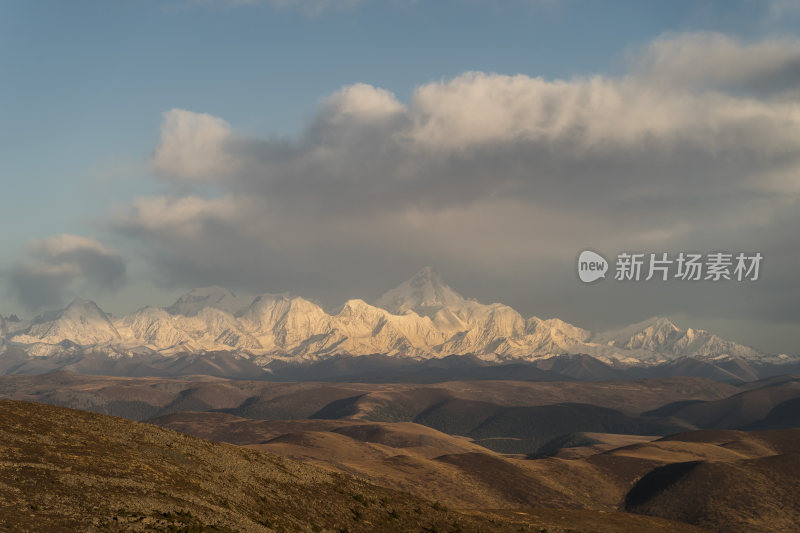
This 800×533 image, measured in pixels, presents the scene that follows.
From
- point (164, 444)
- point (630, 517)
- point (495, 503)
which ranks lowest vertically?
point (495, 503)

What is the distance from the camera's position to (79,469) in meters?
61.9

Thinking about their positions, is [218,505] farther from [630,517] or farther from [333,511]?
[630,517]

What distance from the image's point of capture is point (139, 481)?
62.6 m

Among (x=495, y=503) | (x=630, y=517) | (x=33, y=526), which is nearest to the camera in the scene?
(x=33, y=526)

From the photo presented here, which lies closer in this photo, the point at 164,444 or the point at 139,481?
the point at 139,481

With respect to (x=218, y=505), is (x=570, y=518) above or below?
below

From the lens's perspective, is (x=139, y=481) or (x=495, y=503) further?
(x=495, y=503)

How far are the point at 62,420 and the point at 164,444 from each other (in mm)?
11987

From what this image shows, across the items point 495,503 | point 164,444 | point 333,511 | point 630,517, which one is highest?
point 164,444

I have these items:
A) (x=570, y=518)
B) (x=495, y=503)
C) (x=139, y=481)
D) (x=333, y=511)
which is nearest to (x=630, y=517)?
(x=570, y=518)

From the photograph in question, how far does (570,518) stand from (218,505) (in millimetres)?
76572

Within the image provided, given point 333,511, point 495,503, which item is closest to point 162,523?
point 333,511

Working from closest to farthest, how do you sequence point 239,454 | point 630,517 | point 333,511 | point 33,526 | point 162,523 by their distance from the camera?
point 33,526
point 162,523
point 333,511
point 239,454
point 630,517

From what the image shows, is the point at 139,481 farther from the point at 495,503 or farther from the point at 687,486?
the point at 687,486
